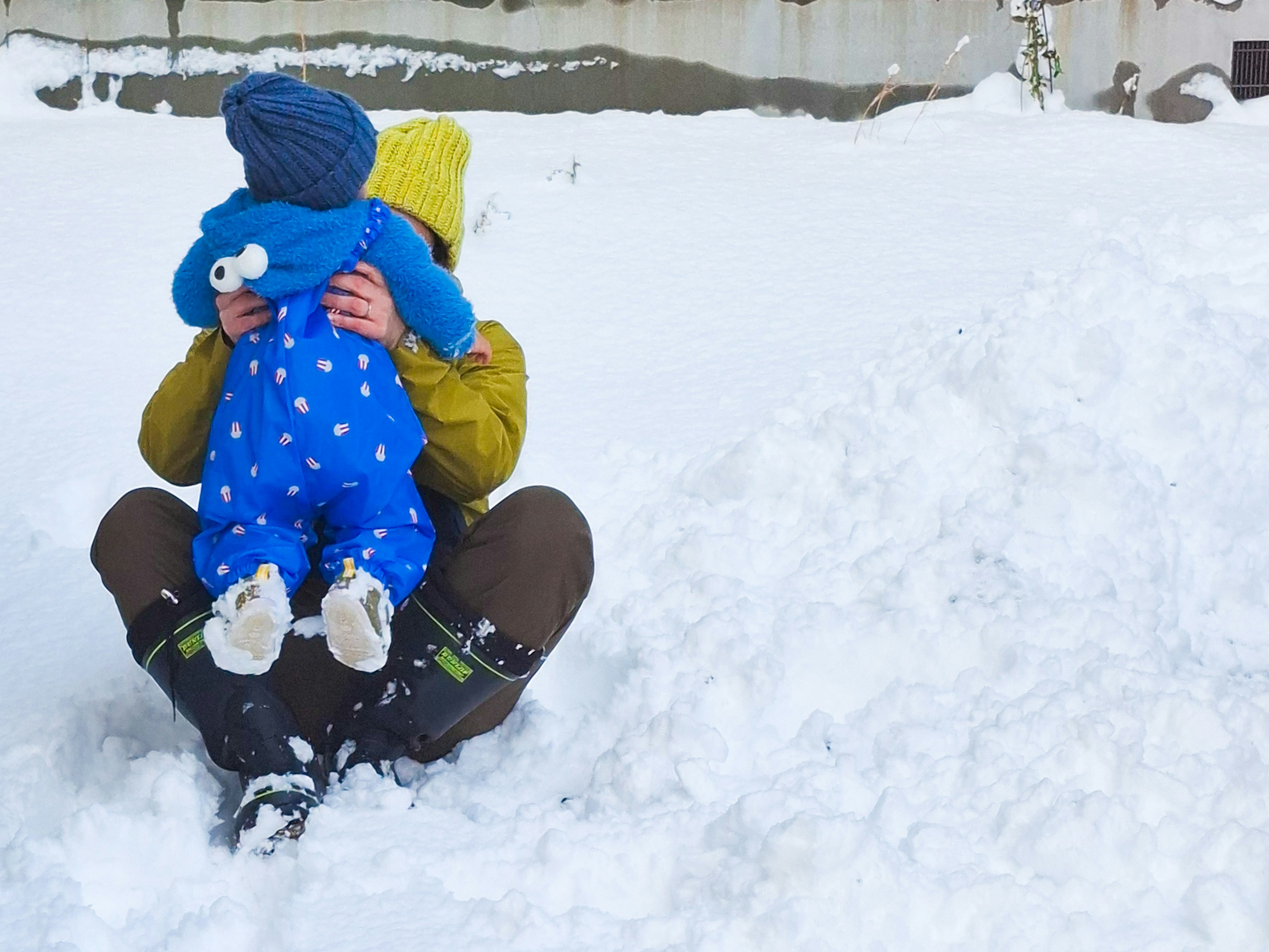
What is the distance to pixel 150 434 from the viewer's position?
81.0 inches

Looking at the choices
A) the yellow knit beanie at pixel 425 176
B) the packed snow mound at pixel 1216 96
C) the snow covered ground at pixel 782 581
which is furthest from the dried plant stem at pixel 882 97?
the yellow knit beanie at pixel 425 176

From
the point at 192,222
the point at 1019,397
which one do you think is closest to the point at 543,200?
the point at 192,222

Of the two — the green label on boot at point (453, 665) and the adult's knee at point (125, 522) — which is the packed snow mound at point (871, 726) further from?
the adult's knee at point (125, 522)

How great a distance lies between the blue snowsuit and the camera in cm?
187

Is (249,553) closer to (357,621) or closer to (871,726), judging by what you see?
(357,621)

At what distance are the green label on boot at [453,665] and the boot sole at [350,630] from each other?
0.75 feet

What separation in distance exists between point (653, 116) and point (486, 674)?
152 inches

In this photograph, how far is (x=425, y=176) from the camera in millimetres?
2154

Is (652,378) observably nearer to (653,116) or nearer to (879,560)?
(879,560)

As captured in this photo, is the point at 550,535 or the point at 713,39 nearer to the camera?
the point at 550,535

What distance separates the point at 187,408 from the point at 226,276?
25 centimetres

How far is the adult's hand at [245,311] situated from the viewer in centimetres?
194

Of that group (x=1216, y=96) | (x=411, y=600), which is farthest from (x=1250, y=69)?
(x=411, y=600)

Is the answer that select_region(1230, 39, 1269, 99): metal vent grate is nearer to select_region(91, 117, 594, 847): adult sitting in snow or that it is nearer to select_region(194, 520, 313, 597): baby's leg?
select_region(91, 117, 594, 847): adult sitting in snow
